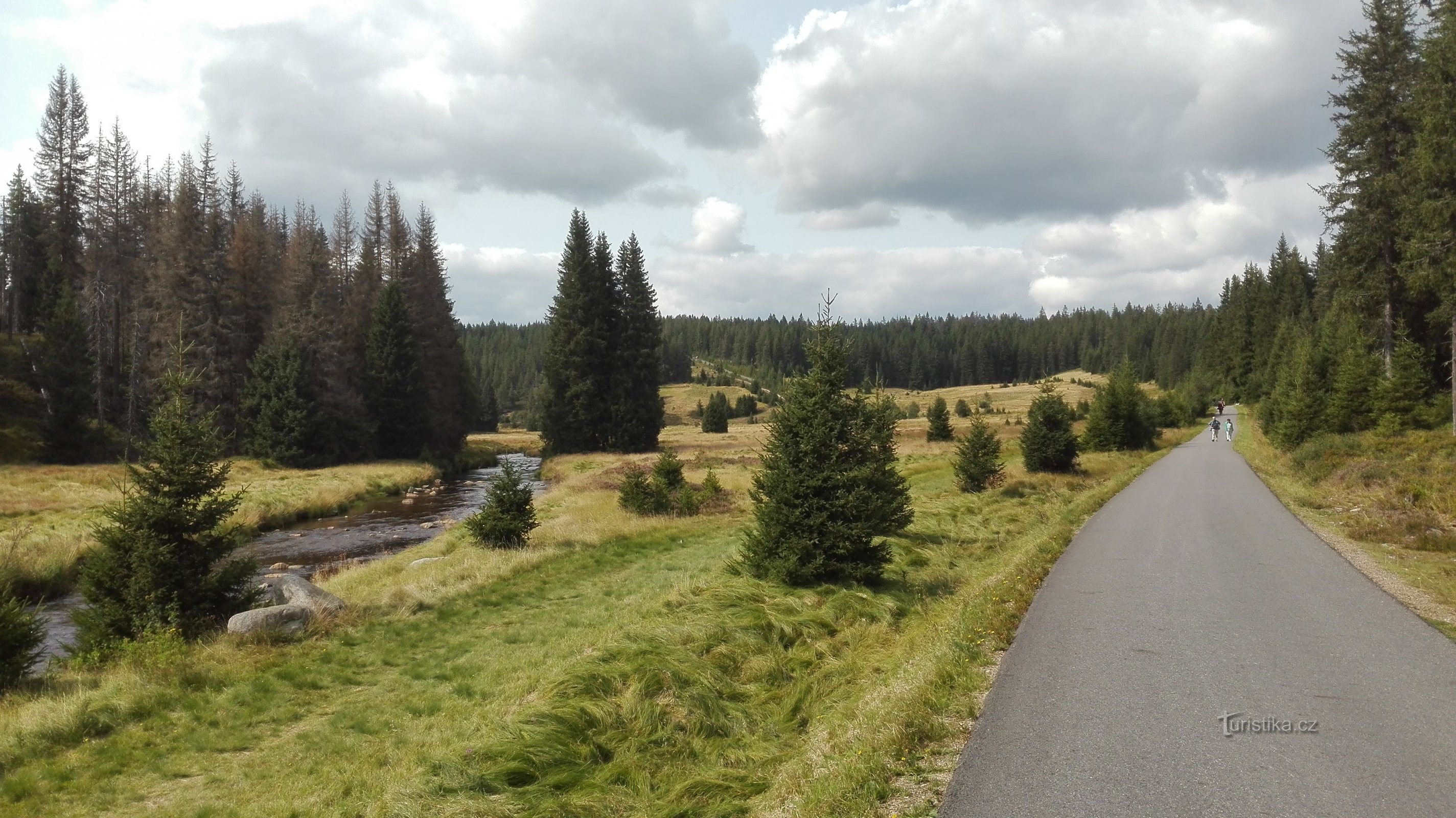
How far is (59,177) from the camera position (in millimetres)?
58250

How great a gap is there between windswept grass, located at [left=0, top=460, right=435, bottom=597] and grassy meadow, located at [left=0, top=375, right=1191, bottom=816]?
6.18m

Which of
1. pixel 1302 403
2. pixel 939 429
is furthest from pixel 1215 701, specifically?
pixel 939 429

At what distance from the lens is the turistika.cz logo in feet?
21.9

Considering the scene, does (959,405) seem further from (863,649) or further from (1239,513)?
(863,649)

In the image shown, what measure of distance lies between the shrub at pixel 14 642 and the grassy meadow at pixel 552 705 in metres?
0.63

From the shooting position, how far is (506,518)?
2088cm

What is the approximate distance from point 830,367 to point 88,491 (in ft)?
110

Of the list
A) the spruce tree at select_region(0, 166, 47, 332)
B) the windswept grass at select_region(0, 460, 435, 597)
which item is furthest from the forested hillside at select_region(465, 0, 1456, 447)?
the spruce tree at select_region(0, 166, 47, 332)

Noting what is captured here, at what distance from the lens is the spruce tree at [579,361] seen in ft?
190

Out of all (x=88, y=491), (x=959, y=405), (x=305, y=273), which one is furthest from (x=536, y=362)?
(x=88, y=491)

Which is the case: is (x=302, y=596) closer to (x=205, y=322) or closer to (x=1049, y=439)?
(x=1049, y=439)

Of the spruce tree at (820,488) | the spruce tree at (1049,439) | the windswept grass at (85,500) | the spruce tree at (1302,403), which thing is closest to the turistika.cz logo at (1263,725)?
the spruce tree at (820,488)

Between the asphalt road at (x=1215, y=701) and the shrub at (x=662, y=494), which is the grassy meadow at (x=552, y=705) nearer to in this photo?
the asphalt road at (x=1215, y=701)

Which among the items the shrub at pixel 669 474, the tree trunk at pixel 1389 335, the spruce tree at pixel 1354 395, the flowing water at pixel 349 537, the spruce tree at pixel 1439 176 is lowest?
the flowing water at pixel 349 537
